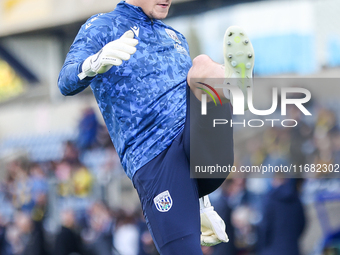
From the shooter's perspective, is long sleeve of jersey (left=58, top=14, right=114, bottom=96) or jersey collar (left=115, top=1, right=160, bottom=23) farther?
jersey collar (left=115, top=1, right=160, bottom=23)

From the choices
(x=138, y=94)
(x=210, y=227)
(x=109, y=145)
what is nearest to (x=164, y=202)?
(x=210, y=227)

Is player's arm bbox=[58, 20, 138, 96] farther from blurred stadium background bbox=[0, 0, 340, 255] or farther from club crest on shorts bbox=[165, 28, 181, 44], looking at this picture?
blurred stadium background bbox=[0, 0, 340, 255]

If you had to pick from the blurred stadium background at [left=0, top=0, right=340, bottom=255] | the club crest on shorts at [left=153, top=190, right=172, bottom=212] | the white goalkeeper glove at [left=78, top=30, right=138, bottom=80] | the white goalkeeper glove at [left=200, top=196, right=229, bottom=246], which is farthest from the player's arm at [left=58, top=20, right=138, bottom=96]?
the blurred stadium background at [left=0, top=0, right=340, bottom=255]

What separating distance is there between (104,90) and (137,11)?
553mm

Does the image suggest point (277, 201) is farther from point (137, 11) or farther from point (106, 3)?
point (106, 3)

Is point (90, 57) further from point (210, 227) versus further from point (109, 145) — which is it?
point (109, 145)

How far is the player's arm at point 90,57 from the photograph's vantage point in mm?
2537

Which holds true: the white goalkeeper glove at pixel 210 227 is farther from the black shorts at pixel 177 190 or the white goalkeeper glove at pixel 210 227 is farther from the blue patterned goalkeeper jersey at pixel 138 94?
the blue patterned goalkeeper jersey at pixel 138 94

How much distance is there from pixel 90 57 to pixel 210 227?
134 centimetres

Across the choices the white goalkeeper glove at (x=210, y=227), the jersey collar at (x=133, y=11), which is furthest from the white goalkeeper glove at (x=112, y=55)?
the white goalkeeper glove at (x=210, y=227)

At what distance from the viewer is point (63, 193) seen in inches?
383

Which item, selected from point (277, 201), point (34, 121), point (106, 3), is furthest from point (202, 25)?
point (277, 201)

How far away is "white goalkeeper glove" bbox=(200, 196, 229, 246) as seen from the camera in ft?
10.8

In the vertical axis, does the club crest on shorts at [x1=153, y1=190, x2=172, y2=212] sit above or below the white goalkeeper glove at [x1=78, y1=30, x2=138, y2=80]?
below
